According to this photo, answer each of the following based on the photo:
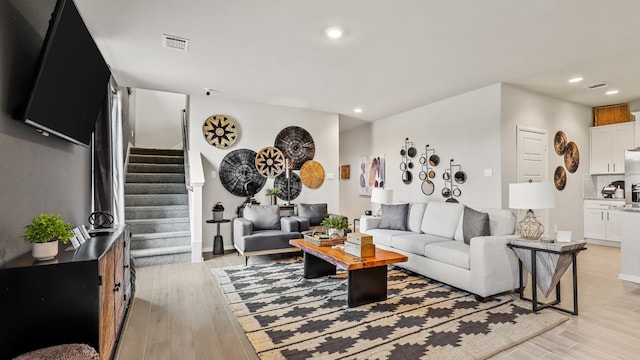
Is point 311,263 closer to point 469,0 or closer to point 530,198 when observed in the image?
point 530,198

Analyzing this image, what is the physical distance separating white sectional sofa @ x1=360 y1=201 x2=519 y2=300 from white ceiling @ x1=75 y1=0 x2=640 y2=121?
1.88 meters

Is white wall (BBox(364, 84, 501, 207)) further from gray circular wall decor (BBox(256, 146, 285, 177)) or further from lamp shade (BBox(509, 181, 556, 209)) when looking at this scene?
gray circular wall decor (BBox(256, 146, 285, 177))

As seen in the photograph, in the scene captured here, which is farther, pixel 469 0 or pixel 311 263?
pixel 311 263

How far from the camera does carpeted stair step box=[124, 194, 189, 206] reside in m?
5.45

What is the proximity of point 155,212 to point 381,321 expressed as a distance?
4297mm

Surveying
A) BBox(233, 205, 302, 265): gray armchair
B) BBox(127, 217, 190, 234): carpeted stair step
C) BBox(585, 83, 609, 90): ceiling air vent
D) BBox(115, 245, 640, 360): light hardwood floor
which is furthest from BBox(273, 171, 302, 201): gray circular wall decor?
BBox(585, 83, 609, 90): ceiling air vent

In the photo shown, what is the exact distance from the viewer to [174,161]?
23.4ft

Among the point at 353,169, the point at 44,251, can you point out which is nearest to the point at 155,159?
the point at 353,169

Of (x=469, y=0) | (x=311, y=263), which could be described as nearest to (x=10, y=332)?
(x=311, y=263)

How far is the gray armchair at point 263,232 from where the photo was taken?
454 cm

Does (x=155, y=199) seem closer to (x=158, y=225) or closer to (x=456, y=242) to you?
(x=158, y=225)

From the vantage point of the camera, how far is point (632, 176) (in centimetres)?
523

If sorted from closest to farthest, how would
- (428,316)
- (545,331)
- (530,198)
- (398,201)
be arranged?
(545,331) → (428,316) → (530,198) → (398,201)

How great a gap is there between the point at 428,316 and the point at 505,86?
383 centimetres
